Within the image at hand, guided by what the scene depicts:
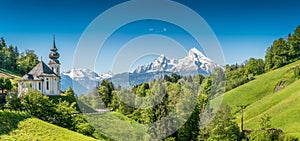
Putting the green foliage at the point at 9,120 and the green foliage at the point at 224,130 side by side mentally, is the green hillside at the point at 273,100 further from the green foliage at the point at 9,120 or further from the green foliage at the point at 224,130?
the green foliage at the point at 9,120

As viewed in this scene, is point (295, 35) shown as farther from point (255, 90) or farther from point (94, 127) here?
point (94, 127)

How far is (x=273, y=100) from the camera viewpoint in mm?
60750

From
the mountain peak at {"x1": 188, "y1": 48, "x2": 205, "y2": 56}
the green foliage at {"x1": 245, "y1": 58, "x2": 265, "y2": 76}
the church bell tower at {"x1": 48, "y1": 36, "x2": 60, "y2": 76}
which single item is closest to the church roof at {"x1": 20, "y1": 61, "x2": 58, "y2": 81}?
the church bell tower at {"x1": 48, "y1": 36, "x2": 60, "y2": 76}

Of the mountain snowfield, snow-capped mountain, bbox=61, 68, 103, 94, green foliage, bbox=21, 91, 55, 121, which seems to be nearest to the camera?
the mountain snowfield

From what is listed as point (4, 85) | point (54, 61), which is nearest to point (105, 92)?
point (54, 61)

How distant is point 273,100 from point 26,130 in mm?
43110

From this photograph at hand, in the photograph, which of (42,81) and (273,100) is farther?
(42,81)

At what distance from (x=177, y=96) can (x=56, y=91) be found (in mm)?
28065

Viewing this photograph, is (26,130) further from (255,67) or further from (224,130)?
(255,67)

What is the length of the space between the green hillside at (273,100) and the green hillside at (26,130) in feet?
88.9

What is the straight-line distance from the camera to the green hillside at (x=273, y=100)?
5034 centimetres

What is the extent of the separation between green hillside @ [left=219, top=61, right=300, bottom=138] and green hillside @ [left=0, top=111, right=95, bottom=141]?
27083mm

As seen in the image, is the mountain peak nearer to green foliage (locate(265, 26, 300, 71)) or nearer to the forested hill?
green foliage (locate(265, 26, 300, 71))

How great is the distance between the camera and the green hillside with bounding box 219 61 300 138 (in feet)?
165
